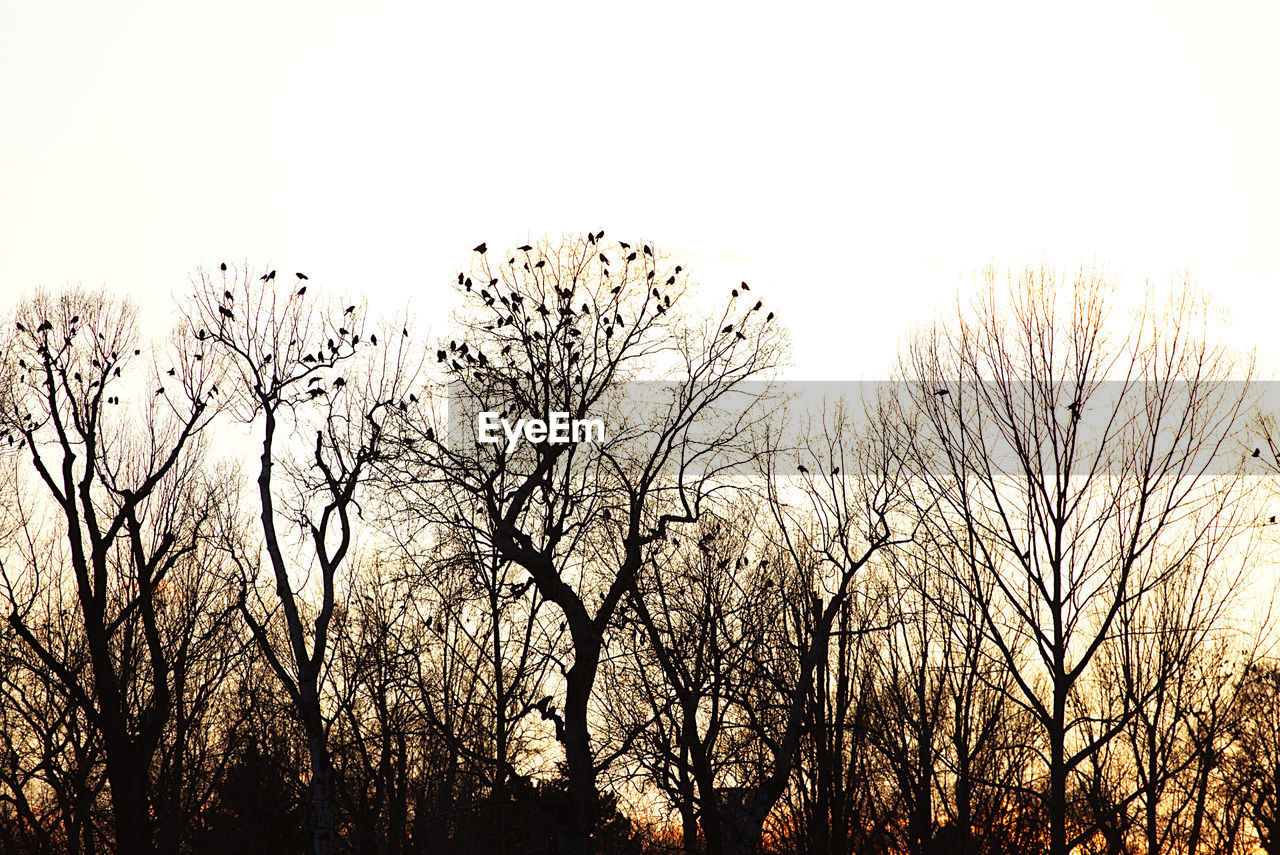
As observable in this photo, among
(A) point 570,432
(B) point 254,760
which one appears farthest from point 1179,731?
(B) point 254,760

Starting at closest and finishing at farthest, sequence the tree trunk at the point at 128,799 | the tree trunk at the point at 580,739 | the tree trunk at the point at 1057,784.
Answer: the tree trunk at the point at 1057,784, the tree trunk at the point at 580,739, the tree trunk at the point at 128,799

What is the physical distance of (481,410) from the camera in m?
20.5

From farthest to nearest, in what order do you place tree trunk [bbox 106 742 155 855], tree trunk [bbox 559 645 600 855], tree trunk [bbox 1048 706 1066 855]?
1. tree trunk [bbox 106 742 155 855]
2. tree trunk [bbox 559 645 600 855]
3. tree trunk [bbox 1048 706 1066 855]

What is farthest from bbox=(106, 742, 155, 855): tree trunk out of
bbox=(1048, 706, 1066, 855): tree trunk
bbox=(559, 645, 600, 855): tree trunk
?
bbox=(1048, 706, 1066, 855): tree trunk

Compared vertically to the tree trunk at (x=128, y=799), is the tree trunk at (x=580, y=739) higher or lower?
higher

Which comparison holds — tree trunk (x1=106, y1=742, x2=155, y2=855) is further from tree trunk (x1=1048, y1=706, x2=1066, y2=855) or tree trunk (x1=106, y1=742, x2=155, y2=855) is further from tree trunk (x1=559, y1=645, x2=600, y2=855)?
tree trunk (x1=1048, y1=706, x2=1066, y2=855)

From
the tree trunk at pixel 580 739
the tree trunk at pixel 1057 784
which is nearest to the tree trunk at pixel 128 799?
the tree trunk at pixel 580 739

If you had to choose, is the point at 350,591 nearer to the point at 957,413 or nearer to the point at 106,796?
the point at 106,796

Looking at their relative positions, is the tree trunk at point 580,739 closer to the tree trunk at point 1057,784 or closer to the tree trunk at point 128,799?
the tree trunk at point 1057,784

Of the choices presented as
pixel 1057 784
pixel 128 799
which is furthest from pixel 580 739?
pixel 128 799

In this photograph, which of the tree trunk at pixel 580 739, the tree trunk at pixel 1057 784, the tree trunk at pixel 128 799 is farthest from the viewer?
the tree trunk at pixel 128 799

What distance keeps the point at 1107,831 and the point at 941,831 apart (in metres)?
4.38

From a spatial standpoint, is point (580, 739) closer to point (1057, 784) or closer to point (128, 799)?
point (1057, 784)

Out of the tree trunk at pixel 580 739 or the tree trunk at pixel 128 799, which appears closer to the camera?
the tree trunk at pixel 580 739
